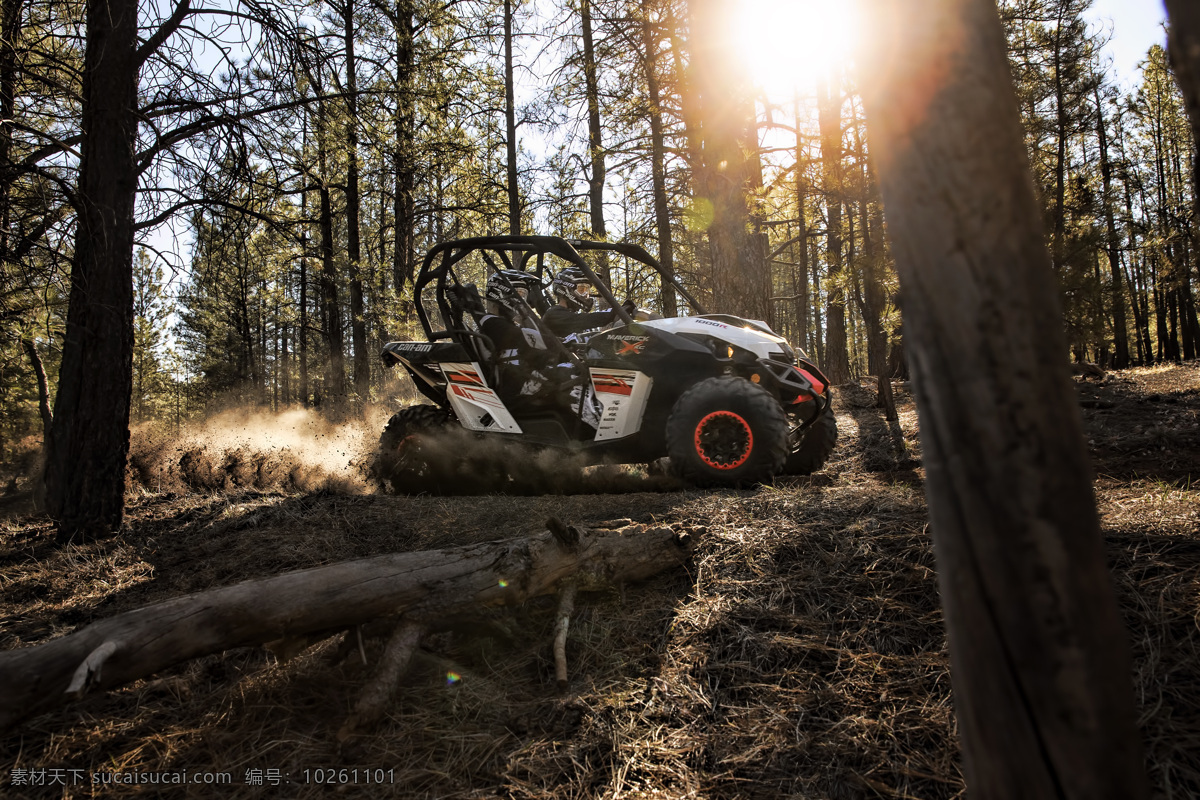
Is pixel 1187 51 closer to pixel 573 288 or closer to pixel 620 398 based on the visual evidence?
pixel 620 398

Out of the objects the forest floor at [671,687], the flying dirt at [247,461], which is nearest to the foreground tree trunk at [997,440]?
the forest floor at [671,687]

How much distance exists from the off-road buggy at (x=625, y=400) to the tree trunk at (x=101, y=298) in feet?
7.81

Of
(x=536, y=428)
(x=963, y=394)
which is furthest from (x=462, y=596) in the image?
(x=536, y=428)

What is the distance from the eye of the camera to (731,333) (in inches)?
209

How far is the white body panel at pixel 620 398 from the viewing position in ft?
17.6

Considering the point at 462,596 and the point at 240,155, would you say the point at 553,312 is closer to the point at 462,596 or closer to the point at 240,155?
the point at 240,155

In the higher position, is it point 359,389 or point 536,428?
point 359,389

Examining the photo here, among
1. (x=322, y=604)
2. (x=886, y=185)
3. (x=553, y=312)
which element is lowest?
(x=322, y=604)

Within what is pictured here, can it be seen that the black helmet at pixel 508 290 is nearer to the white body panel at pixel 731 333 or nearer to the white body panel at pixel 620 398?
the white body panel at pixel 620 398

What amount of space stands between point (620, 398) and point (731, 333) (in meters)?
1.11

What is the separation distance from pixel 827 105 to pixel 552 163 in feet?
23.2

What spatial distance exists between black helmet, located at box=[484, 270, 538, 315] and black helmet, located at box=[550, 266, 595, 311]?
378 millimetres

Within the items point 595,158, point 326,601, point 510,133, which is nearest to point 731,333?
point 326,601

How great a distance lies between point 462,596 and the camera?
243 cm
